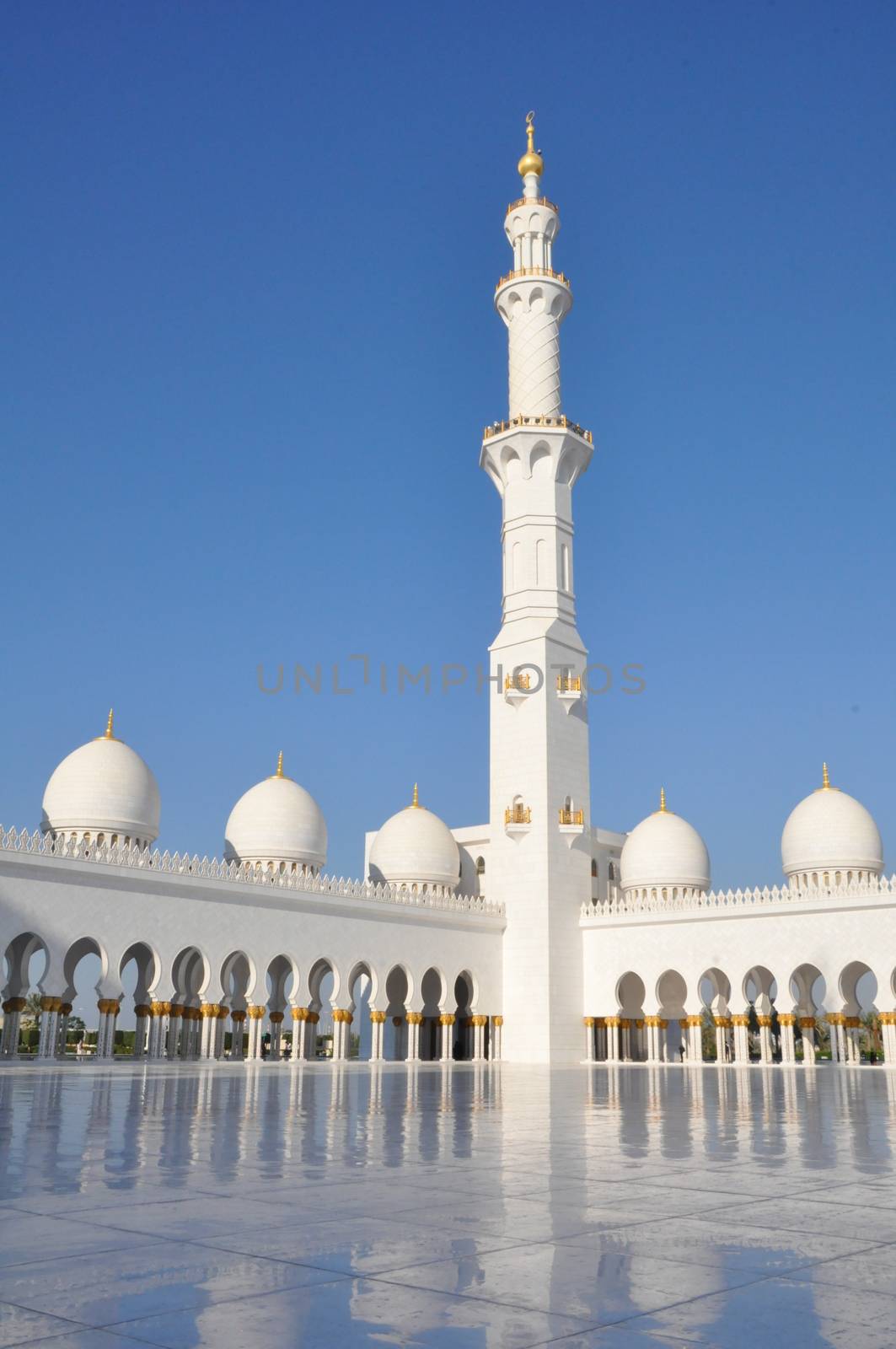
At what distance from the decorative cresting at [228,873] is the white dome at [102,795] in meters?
0.64

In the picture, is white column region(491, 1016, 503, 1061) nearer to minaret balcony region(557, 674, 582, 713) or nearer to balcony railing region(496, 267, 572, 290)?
minaret balcony region(557, 674, 582, 713)

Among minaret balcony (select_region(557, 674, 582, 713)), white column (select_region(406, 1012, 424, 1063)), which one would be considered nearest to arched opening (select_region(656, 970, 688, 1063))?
white column (select_region(406, 1012, 424, 1063))

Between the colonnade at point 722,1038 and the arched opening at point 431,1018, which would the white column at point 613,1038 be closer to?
the colonnade at point 722,1038

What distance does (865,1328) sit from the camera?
3.01 m

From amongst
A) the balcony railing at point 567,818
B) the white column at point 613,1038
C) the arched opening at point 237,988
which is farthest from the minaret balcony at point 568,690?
the arched opening at point 237,988

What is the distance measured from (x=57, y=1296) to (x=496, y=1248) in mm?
1374

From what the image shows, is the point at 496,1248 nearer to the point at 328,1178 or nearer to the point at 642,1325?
the point at 642,1325

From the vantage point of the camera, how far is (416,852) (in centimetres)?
3528

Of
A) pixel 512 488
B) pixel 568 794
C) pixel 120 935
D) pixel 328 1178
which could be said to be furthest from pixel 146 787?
pixel 328 1178

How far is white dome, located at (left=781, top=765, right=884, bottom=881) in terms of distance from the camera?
32594 mm

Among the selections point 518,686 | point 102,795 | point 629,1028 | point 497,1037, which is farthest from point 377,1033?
point 518,686

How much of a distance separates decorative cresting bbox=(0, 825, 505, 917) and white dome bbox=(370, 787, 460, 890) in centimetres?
82

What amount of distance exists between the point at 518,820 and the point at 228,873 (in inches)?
351

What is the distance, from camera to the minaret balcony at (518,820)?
33281 mm
